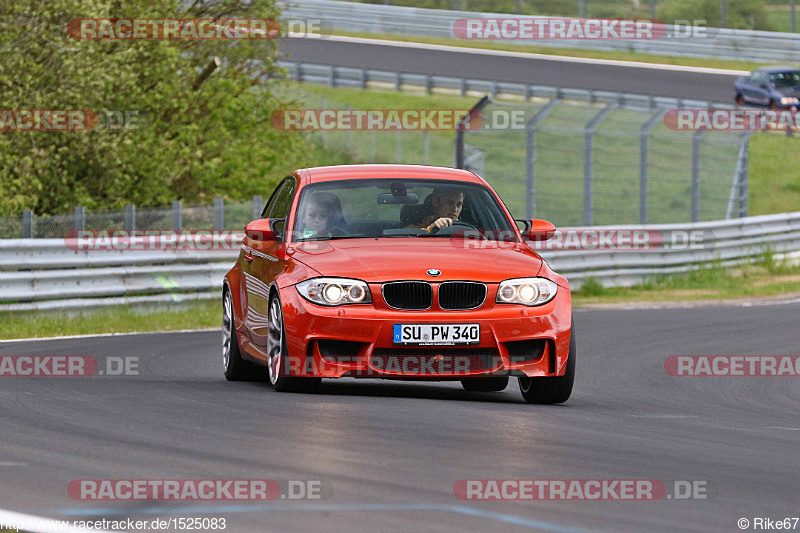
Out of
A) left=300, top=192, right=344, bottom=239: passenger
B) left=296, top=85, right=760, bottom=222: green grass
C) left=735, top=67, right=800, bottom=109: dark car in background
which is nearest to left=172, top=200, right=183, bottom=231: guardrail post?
left=300, top=192, right=344, bottom=239: passenger

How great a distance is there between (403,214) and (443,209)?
0.93 feet

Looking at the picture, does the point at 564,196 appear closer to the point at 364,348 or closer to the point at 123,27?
the point at 123,27

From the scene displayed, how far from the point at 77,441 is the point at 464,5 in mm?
49360

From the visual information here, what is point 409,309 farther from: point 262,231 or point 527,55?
point 527,55

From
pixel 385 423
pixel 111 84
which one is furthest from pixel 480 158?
pixel 385 423

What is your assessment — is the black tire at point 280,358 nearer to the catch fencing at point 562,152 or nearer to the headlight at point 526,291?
the headlight at point 526,291

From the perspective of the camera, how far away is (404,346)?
29.6 feet

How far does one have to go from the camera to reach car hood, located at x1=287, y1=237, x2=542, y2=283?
9133 millimetres

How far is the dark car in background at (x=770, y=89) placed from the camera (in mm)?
42969

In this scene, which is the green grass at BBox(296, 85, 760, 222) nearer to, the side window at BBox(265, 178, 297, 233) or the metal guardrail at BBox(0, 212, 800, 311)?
the metal guardrail at BBox(0, 212, 800, 311)

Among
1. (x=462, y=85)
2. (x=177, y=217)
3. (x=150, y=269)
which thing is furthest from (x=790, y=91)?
(x=150, y=269)

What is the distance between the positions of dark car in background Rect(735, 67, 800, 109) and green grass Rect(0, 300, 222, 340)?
90.7 feet

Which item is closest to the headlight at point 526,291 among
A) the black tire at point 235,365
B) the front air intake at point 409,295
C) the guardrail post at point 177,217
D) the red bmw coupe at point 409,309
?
the red bmw coupe at point 409,309

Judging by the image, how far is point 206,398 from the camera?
9359 millimetres
